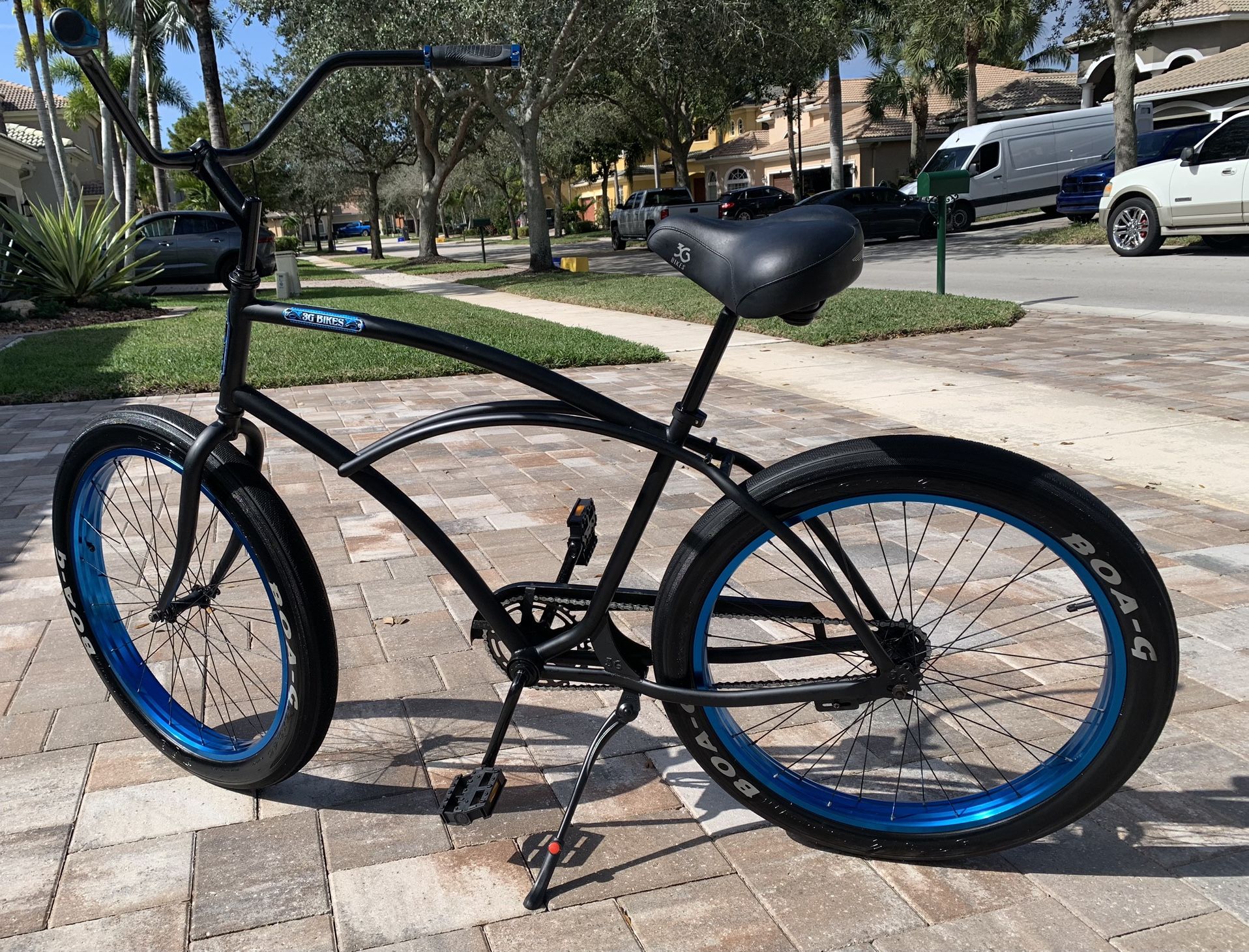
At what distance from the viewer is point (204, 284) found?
22.4m

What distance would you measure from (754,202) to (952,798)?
103ft

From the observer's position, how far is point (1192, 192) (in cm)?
1408

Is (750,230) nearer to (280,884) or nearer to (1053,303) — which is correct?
(280,884)

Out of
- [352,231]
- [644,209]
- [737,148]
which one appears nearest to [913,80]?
[737,148]

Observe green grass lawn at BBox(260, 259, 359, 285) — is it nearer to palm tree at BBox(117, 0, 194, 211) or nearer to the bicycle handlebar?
palm tree at BBox(117, 0, 194, 211)

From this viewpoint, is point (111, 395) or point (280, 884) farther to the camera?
point (111, 395)

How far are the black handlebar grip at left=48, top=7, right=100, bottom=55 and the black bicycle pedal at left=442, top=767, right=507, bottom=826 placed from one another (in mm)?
Result: 1732

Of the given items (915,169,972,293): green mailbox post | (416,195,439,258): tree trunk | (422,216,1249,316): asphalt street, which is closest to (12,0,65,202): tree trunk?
(416,195,439,258): tree trunk

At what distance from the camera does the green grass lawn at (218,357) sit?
8.45 m

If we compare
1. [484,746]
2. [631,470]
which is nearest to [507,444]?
[631,470]

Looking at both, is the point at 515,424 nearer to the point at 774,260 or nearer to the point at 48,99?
the point at 774,260

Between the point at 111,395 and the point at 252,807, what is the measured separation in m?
6.54

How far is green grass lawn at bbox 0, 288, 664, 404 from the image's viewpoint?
8.45 meters

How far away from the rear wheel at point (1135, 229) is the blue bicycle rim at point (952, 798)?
14920 millimetres
